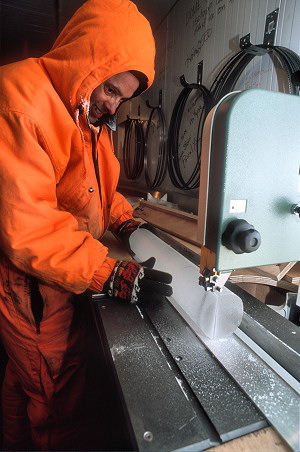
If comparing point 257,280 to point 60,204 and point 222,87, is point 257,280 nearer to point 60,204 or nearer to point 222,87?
point 60,204

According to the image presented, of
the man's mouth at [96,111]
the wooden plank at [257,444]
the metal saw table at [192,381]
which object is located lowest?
the wooden plank at [257,444]

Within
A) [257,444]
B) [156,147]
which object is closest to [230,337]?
[257,444]

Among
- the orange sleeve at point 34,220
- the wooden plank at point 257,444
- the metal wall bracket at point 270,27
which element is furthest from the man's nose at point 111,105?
the wooden plank at point 257,444

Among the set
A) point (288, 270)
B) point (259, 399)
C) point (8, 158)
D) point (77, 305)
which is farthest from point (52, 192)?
point (288, 270)

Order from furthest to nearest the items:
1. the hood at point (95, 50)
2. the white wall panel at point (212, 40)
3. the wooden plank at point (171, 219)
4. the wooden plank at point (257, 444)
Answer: the wooden plank at point (171, 219) < the white wall panel at point (212, 40) < the hood at point (95, 50) < the wooden plank at point (257, 444)

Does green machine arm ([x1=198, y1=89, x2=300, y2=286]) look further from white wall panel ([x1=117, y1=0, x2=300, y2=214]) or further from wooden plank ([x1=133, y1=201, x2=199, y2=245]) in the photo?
white wall panel ([x1=117, y1=0, x2=300, y2=214])

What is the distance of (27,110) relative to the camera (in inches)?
31.4

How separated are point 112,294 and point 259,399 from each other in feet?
1.78

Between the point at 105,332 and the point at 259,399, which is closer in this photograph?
the point at 259,399

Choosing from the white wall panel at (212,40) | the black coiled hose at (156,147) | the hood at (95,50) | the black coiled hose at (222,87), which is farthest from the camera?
the black coiled hose at (156,147)

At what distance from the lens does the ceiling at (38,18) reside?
263 cm

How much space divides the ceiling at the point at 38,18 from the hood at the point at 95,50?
2.03 m

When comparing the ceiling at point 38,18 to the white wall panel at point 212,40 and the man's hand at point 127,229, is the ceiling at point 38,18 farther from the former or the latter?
the man's hand at point 127,229

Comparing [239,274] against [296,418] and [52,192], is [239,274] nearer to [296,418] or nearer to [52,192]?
[296,418]
